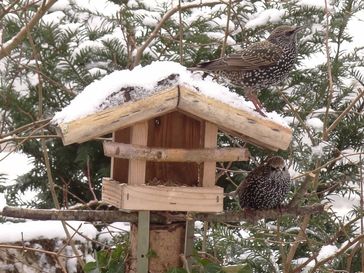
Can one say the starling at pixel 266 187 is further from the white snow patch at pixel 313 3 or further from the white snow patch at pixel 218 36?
the white snow patch at pixel 313 3

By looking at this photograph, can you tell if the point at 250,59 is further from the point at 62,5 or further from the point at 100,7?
the point at 62,5

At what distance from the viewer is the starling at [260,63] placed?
3.25m

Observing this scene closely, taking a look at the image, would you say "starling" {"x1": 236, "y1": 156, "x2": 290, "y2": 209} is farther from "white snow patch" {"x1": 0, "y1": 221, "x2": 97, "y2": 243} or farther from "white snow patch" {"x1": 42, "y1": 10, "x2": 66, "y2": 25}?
"white snow patch" {"x1": 42, "y1": 10, "x2": 66, "y2": 25}

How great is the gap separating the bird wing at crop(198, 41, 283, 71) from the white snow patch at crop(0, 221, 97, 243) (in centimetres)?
137

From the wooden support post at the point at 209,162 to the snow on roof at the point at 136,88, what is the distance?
127 mm

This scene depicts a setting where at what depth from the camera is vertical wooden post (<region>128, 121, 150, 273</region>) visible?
269 cm

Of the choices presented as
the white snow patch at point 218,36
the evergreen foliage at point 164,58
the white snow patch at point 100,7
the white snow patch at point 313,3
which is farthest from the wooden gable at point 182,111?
the white snow patch at point 100,7

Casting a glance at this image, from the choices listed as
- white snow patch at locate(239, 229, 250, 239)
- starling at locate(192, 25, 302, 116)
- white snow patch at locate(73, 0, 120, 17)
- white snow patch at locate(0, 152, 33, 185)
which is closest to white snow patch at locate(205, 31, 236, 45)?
white snow patch at locate(73, 0, 120, 17)

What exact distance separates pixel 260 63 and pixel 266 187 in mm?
505

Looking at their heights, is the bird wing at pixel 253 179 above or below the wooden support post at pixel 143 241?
above

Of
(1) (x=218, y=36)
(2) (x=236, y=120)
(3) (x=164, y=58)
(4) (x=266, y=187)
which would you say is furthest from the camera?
(3) (x=164, y=58)

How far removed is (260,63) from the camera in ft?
10.9

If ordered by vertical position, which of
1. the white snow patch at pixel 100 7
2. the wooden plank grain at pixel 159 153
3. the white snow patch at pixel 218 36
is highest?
the white snow patch at pixel 100 7

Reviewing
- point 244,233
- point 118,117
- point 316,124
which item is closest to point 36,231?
point 244,233
